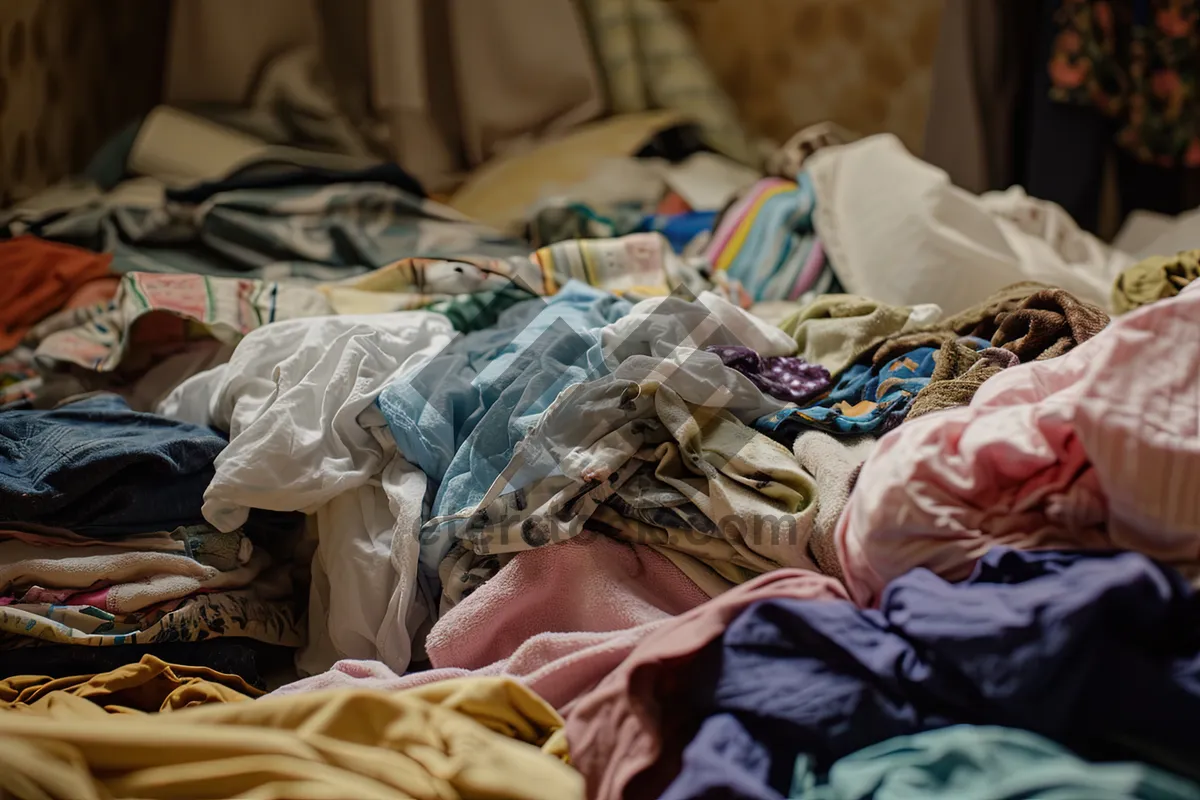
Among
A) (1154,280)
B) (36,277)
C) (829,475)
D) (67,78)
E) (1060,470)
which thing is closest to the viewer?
(1060,470)

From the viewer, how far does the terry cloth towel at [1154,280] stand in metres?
1.01

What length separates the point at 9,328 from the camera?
1155 millimetres

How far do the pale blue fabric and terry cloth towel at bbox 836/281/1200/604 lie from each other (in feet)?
0.93

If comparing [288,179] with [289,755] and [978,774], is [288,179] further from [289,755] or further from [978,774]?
[978,774]

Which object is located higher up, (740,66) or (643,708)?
(740,66)

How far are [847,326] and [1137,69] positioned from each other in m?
0.80

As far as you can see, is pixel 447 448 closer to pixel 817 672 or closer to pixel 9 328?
pixel 817 672

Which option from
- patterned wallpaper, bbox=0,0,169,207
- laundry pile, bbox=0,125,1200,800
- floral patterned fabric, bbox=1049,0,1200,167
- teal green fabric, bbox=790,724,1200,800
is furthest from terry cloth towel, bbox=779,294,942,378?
patterned wallpaper, bbox=0,0,169,207

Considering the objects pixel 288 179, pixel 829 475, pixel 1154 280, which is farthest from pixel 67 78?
pixel 1154 280

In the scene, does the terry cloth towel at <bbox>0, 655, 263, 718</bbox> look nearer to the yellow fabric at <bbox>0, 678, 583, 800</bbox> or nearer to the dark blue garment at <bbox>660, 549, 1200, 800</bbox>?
the yellow fabric at <bbox>0, 678, 583, 800</bbox>

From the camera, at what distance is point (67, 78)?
5.38ft

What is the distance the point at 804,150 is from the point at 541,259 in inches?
20.1

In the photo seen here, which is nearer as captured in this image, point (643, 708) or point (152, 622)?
point (643, 708)

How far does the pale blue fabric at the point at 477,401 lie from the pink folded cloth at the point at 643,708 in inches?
9.0
